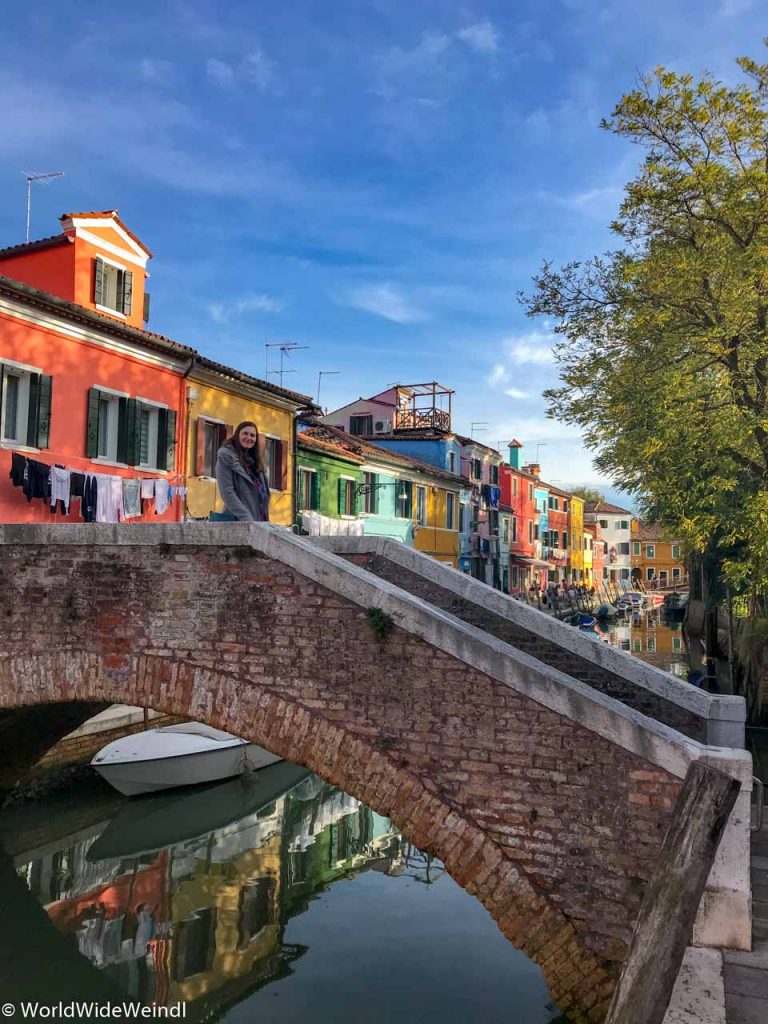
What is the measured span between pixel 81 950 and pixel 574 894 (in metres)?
5.51

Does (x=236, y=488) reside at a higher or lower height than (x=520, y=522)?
lower

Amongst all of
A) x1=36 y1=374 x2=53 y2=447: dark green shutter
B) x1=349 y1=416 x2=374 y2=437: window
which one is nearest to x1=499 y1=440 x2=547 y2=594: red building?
x1=349 y1=416 x2=374 y2=437: window

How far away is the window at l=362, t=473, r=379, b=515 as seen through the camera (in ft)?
92.4

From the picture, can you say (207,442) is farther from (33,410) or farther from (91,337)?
(33,410)

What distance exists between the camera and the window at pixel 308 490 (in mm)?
23312

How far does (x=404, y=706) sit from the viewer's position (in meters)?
5.82

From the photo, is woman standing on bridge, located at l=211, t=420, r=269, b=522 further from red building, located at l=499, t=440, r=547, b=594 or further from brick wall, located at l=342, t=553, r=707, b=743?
red building, located at l=499, t=440, r=547, b=594

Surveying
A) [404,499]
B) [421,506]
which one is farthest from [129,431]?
[421,506]

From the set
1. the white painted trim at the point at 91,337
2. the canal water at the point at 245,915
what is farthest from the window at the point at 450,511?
the canal water at the point at 245,915

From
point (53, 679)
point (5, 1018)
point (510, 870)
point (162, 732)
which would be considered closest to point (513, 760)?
point (510, 870)

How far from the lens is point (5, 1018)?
6770 mm

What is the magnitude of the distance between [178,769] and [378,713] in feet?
25.6

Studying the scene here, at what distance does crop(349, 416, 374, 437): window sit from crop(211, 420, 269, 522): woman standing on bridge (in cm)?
2924

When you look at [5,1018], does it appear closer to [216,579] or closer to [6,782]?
[216,579]
